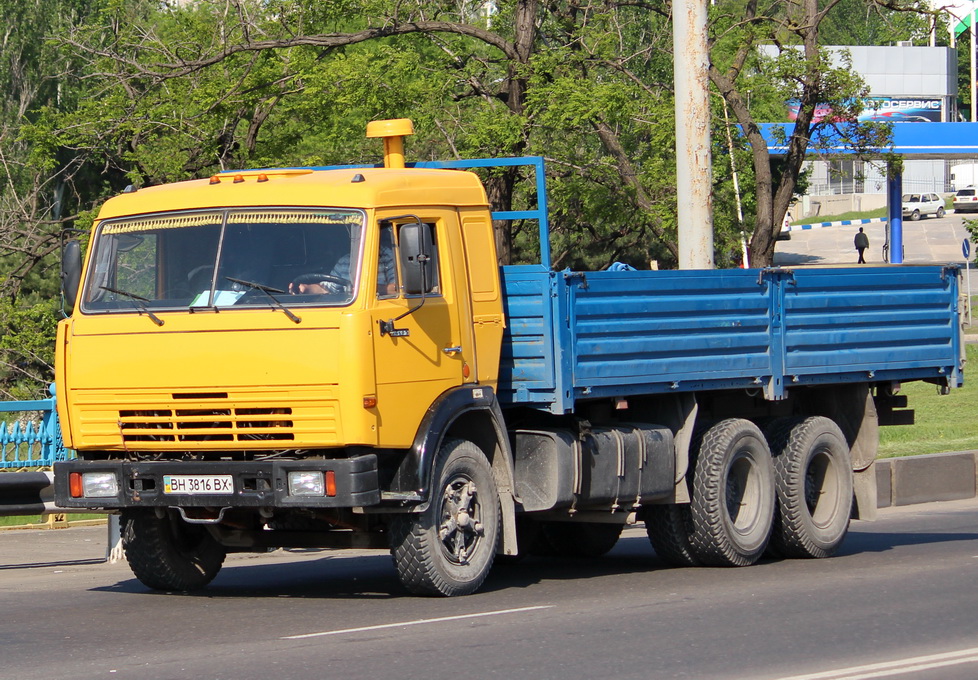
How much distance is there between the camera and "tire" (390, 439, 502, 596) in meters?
8.71

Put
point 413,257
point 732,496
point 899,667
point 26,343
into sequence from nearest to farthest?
point 899,667
point 413,257
point 732,496
point 26,343

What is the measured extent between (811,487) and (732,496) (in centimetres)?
120

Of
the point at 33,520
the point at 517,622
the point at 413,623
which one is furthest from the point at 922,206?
the point at 413,623

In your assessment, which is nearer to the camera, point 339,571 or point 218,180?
point 218,180

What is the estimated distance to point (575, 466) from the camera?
9.77 metres

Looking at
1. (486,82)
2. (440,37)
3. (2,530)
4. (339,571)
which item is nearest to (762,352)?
(339,571)

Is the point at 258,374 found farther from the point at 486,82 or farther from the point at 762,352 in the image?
the point at 486,82

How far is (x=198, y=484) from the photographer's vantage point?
8430mm

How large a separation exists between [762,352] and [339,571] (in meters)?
3.66

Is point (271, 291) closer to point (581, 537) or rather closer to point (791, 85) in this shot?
point (581, 537)

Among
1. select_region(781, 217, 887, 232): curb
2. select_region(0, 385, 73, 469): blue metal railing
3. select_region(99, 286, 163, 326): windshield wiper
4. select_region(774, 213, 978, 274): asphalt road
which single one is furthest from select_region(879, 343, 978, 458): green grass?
select_region(781, 217, 887, 232): curb

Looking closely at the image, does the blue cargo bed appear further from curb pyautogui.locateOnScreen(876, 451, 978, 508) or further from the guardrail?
the guardrail

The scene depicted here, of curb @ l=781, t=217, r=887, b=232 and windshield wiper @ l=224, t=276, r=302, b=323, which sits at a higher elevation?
curb @ l=781, t=217, r=887, b=232

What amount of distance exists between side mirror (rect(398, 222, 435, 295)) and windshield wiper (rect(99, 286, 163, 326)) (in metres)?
1.47
